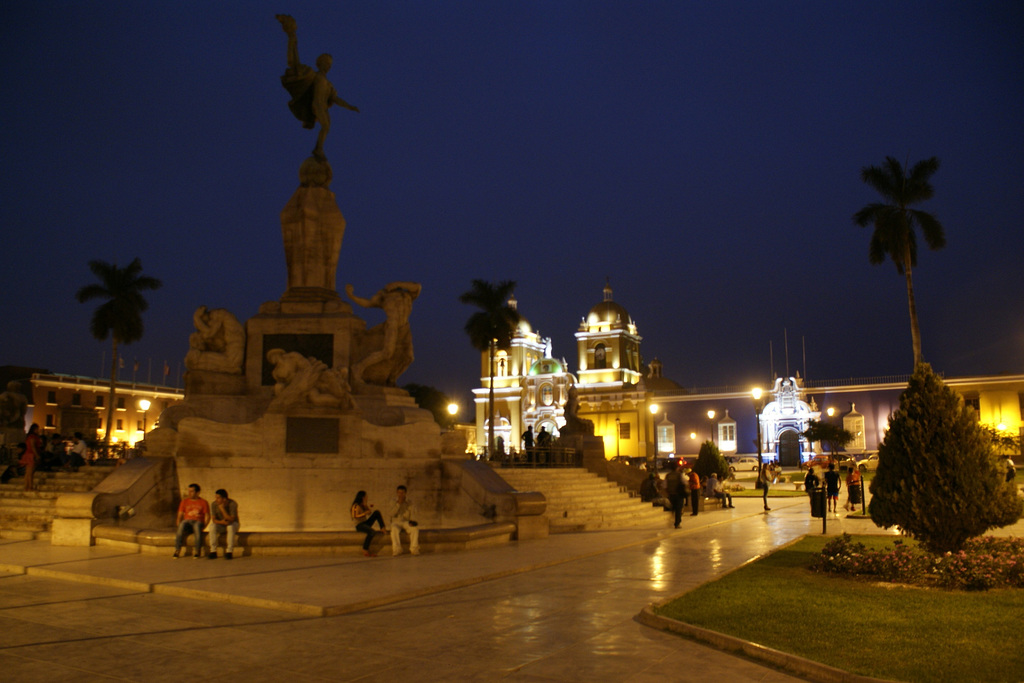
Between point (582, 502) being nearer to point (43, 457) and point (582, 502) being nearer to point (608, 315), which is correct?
point (43, 457)

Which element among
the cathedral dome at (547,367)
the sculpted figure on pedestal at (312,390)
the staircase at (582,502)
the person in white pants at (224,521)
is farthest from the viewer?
the cathedral dome at (547,367)

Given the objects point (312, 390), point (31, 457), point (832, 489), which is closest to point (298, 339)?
point (312, 390)

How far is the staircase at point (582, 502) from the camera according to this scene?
15.6 metres

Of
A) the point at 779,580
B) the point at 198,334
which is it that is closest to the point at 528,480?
the point at 198,334

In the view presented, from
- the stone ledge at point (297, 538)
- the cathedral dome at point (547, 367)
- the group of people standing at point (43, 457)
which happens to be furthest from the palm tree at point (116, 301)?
the cathedral dome at point (547, 367)

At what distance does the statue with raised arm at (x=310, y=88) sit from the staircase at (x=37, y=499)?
7.51 metres

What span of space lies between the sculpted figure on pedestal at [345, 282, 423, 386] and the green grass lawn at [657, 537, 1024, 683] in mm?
7881

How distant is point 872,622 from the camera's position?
683 cm

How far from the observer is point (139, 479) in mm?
12234

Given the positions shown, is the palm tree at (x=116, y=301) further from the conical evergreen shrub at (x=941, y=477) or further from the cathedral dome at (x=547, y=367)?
the cathedral dome at (x=547, y=367)

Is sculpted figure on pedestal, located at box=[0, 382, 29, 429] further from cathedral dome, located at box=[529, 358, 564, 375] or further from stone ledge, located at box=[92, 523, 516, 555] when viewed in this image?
cathedral dome, located at box=[529, 358, 564, 375]

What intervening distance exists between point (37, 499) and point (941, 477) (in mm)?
13194

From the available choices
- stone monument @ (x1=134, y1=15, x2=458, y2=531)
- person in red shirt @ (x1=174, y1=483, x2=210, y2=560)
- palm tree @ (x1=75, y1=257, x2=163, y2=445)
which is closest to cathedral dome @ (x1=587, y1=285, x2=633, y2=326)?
palm tree @ (x1=75, y1=257, x2=163, y2=445)

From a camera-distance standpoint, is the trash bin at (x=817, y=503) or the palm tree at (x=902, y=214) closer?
the trash bin at (x=817, y=503)
